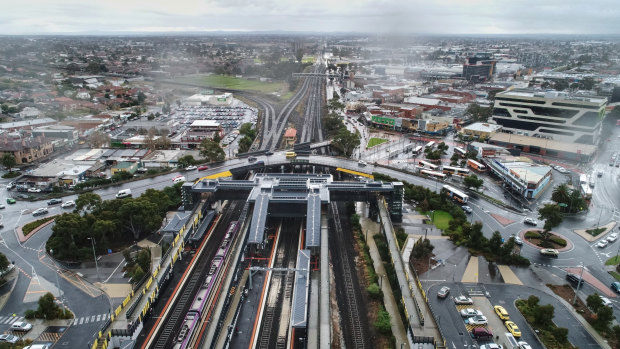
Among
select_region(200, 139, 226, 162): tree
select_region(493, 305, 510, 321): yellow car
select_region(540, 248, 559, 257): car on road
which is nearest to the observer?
select_region(493, 305, 510, 321): yellow car

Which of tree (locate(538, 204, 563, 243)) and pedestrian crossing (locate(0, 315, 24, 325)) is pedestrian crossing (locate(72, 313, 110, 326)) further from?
tree (locate(538, 204, 563, 243))

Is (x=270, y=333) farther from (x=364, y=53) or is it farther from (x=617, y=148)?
(x=364, y=53)

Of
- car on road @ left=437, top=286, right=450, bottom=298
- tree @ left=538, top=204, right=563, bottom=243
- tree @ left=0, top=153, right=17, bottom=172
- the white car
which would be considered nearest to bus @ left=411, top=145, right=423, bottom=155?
tree @ left=538, top=204, right=563, bottom=243

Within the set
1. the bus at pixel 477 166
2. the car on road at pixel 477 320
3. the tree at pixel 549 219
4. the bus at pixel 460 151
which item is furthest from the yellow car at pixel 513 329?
the bus at pixel 460 151

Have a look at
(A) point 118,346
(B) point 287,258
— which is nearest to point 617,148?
(B) point 287,258

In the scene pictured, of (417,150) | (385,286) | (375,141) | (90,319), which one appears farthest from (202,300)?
(375,141)

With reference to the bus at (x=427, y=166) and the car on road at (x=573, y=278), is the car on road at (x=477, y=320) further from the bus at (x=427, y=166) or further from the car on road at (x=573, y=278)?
the bus at (x=427, y=166)
